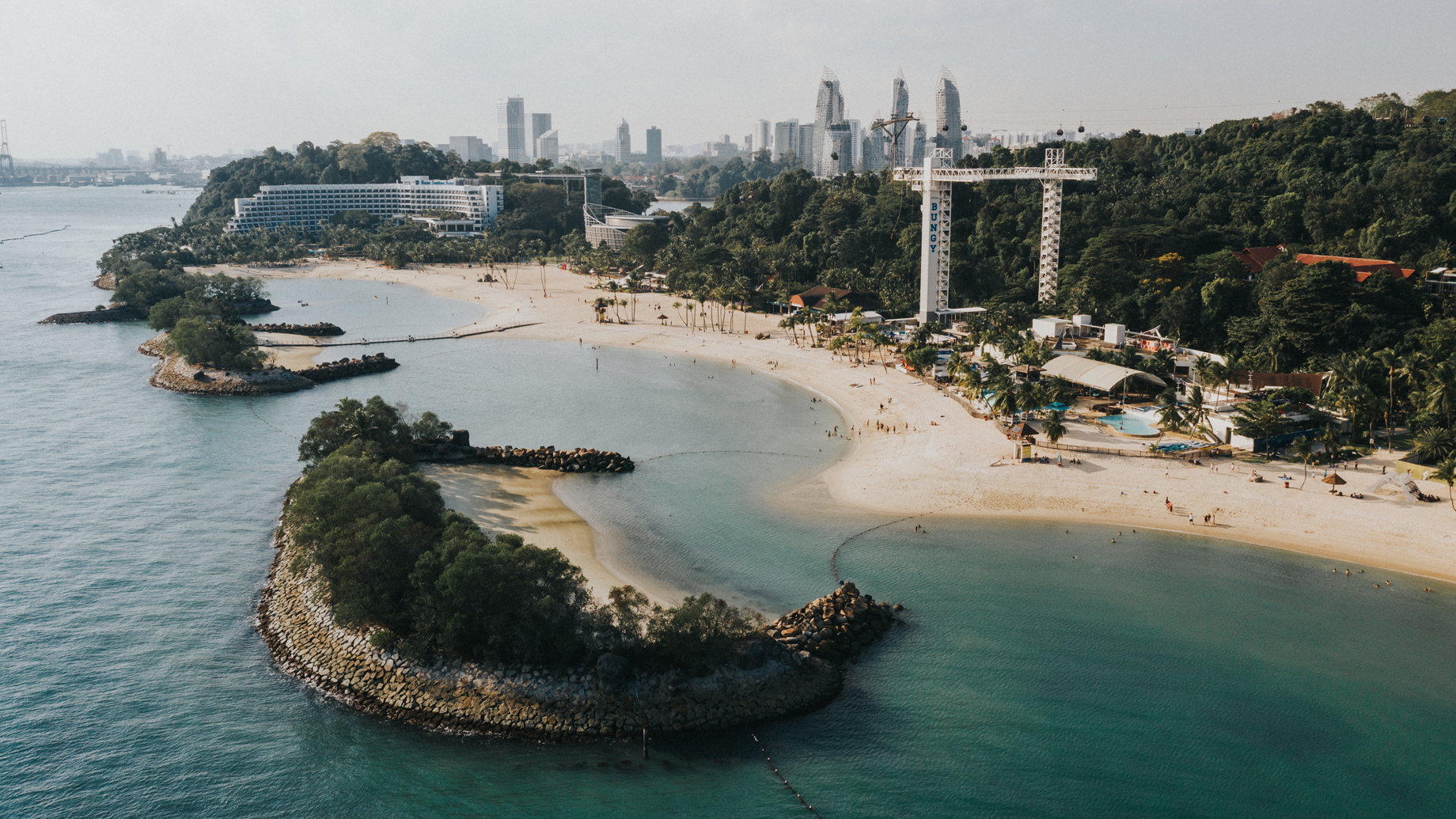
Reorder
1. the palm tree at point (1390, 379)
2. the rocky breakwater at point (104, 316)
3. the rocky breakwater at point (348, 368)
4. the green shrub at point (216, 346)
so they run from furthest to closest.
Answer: the rocky breakwater at point (104, 316)
the rocky breakwater at point (348, 368)
the green shrub at point (216, 346)
the palm tree at point (1390, 379)

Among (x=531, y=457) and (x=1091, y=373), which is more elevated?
(x=1091, y=373)

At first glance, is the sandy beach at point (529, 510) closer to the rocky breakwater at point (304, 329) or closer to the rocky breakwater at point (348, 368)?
the rocky breakwater at point (348, 368)

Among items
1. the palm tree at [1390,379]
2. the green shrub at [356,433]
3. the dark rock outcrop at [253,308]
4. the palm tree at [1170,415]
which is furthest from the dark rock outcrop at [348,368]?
the palm tree at [1390,379]

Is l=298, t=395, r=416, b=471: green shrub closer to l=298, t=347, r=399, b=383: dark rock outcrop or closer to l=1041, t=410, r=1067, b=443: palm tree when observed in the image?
l=298, t=347, r=399, b=383: dark rock outcrop

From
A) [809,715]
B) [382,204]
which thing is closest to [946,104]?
[382,204]

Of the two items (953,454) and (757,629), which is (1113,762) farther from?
(953,454)

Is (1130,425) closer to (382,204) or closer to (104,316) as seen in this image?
(104,316)

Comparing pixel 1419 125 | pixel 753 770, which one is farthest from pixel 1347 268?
pixel 753 770
